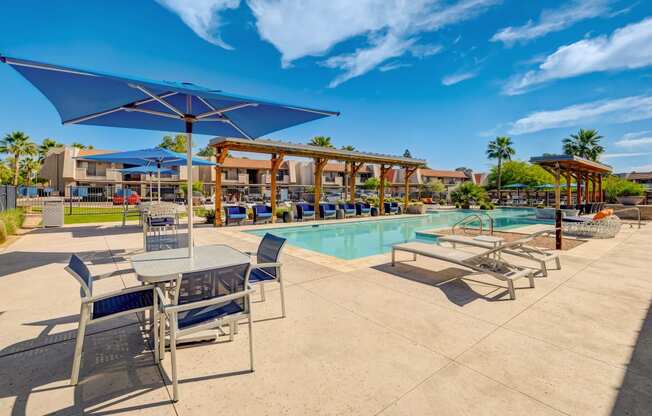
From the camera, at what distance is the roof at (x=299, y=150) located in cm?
1167

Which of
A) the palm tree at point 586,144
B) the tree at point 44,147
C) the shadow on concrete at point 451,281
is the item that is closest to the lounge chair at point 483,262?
the shadow on concrete at point 451,281

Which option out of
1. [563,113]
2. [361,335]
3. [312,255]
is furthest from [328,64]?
[563,113]

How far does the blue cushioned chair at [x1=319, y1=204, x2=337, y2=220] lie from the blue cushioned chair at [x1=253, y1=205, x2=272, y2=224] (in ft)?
9.42

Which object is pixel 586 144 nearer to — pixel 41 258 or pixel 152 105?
pixel 152 105

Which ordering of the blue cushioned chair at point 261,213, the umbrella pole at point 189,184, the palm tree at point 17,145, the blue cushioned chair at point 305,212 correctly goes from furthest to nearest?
the palm tree at point 17,145, the blue cushioned chair at point 305,212, the blue cushioned chair at point 261,213, the umbrella pole at point 189,184

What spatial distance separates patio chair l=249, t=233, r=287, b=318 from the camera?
3443 mm

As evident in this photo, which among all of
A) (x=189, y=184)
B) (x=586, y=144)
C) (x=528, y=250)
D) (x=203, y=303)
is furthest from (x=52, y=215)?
(x=586, y=144)

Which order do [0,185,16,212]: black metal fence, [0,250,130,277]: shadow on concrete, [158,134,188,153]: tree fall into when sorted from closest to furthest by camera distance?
1. [0,250,130,277]: shadow on concrete
2. [0,185,16,212]: black metal fence
3. [158,134,188,153]: tree

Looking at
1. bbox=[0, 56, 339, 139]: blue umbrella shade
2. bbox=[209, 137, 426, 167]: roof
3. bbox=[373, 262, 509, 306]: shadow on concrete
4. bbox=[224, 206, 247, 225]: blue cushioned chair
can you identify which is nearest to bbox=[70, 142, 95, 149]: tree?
bbox=[209, 137, 426, 167]: roof

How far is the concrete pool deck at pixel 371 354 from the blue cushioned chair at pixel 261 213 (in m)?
8.29

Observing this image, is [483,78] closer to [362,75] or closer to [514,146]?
[362,75]

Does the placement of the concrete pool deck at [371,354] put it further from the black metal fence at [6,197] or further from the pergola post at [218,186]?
the black metal fence at [6,197]

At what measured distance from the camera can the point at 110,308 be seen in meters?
2.46

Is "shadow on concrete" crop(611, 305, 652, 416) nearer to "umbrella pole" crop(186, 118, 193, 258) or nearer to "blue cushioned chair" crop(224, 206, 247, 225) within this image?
"umbrella pole" crop(186, 118, 193, 258)
